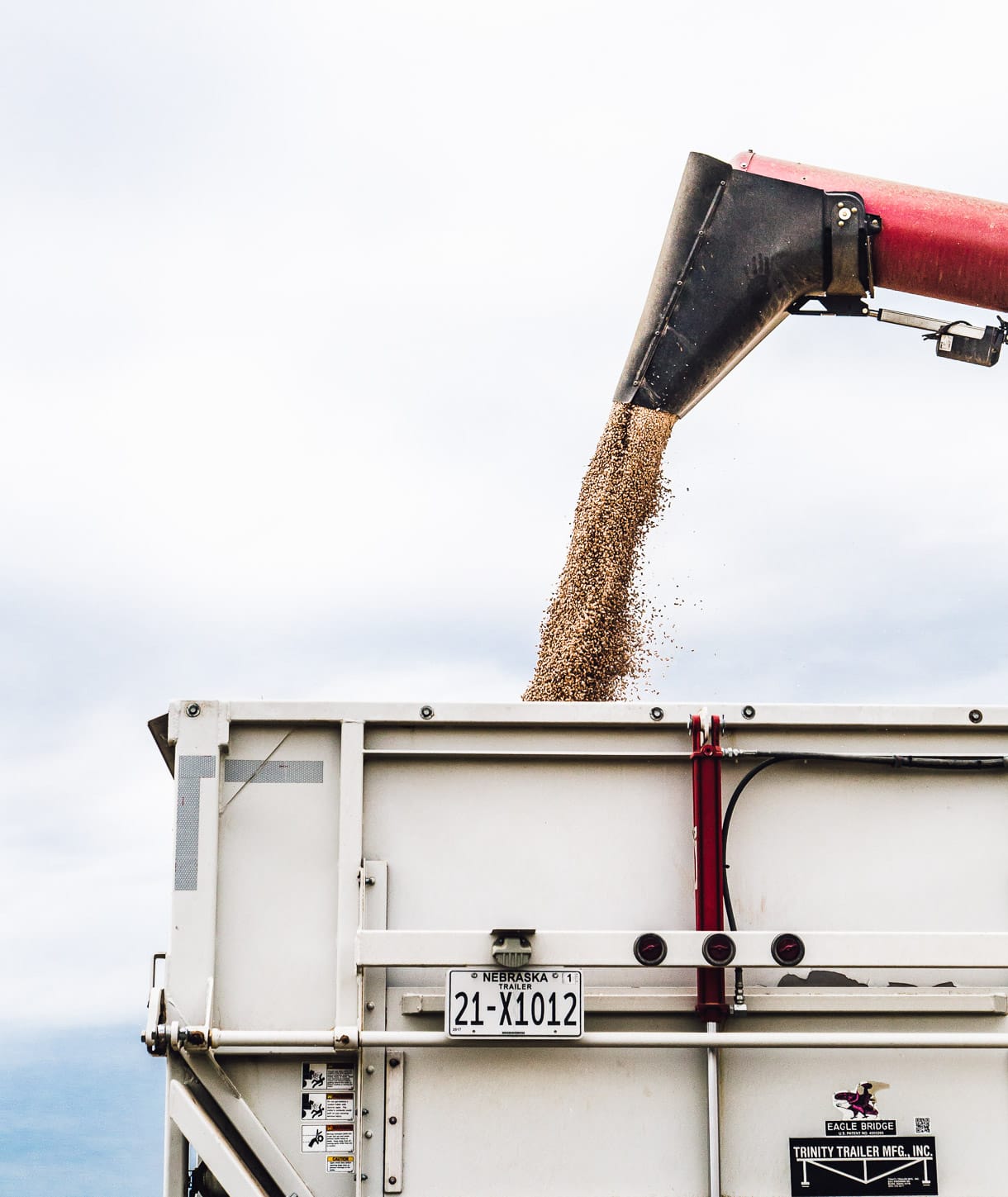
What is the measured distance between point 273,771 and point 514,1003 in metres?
0.75

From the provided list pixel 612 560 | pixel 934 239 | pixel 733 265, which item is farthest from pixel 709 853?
pixel 612 560

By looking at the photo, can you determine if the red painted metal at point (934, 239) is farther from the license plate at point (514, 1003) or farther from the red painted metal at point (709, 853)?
the license plate at point (514, 1003)

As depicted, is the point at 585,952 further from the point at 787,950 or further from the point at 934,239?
the point at 934,239

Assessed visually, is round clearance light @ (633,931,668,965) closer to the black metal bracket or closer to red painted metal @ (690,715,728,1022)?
red painted metal @ (690,715,728,1022)

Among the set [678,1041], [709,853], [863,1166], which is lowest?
[863,1166]

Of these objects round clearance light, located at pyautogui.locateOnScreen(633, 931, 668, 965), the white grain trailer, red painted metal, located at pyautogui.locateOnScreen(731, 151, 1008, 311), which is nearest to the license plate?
the white grain trailer

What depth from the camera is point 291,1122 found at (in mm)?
3453

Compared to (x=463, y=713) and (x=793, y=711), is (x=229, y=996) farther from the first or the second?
(x=793, y=711)

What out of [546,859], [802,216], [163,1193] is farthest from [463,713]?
[802,216]

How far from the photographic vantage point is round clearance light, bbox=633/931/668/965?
340 cm

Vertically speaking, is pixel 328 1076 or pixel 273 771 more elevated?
pixel 273 771

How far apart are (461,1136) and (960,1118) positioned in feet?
3.61

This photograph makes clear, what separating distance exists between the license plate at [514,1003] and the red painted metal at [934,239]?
3848mm

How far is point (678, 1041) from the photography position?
11.1 ft
